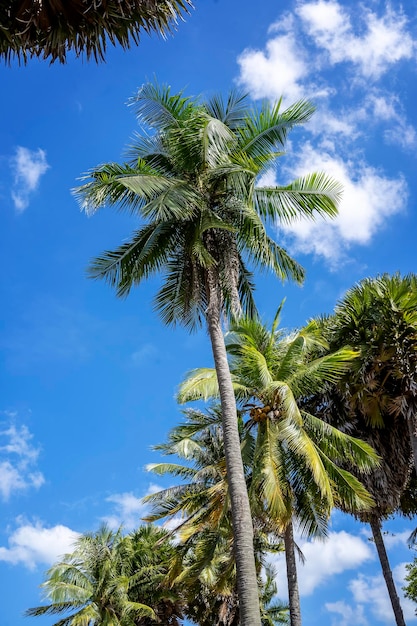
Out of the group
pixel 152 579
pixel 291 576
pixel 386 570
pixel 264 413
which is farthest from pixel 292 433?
pixel 152 579

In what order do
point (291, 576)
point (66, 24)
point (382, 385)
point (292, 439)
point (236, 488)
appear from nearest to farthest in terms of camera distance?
point (66, 24)
point (236, 488)
point (292, 439)
point (291, 576)
point (382, 385)

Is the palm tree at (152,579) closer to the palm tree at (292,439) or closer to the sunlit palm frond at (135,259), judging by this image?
the palm tree at (292,439)

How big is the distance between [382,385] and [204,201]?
7.91 metres

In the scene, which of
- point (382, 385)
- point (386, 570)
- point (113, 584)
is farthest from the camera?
point (113, 584)

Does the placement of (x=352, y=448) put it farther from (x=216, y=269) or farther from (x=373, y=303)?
(x=216, y=269)

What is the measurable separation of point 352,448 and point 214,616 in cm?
1420

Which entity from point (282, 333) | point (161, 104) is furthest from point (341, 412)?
point (161, 104)

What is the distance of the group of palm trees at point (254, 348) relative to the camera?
15.0 meters

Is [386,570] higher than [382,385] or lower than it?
lower

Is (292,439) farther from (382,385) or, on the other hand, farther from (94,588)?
(94,588)

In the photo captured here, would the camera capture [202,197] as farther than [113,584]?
No

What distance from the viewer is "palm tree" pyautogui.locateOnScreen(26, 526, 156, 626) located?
2828cm

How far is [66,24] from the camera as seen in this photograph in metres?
6.38

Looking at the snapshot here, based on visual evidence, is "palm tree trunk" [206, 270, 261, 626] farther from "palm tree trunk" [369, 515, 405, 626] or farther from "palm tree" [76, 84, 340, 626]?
"palm tree trunk" [369, 515, 405, 626]
